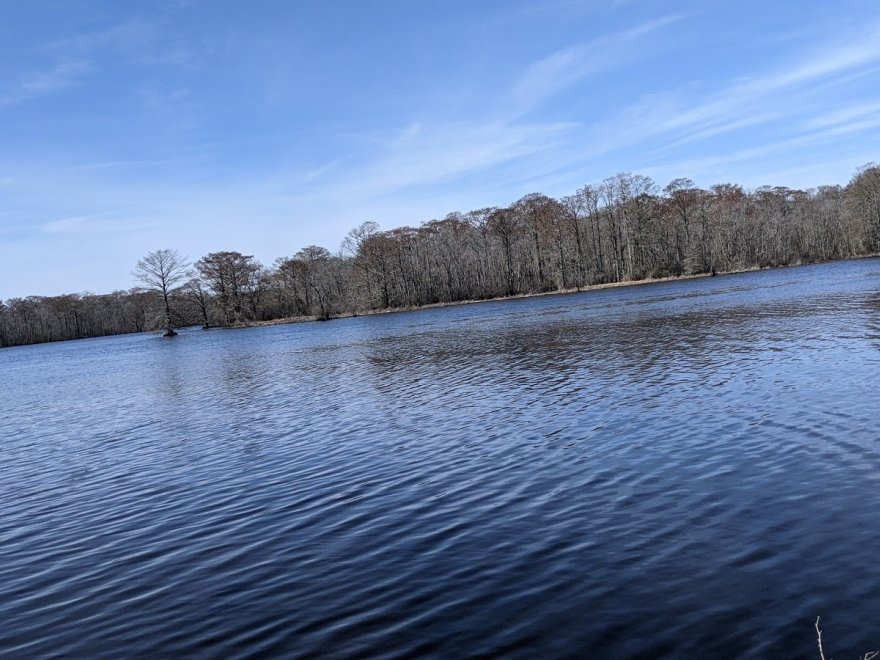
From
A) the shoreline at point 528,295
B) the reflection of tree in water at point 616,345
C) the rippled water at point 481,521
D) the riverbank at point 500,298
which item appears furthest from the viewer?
the riverbank at point 500,298

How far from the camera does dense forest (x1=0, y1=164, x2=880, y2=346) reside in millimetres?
116375

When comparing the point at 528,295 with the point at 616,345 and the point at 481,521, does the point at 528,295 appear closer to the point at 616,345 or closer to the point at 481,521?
the point at 616,345

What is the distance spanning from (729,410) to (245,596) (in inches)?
466

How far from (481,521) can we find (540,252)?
11842 cm

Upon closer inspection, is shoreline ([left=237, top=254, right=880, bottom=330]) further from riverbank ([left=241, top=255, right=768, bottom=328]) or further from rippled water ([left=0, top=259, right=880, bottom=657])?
rippled water ([left=0, top=259, right=880, bottom=657])

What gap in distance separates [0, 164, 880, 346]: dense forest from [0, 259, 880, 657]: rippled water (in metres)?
99.5

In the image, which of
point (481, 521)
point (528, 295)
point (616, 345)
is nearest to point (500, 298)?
point (528, 295)

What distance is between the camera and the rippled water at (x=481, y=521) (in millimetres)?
6684

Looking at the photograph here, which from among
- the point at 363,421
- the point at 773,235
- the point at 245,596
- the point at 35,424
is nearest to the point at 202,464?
the point at 363,421

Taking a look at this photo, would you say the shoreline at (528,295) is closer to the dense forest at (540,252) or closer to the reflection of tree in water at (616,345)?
the dense forest at (540,252)

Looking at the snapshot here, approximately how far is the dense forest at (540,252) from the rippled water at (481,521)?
326ft

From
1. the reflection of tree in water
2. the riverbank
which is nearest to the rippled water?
the reflection of tree in water

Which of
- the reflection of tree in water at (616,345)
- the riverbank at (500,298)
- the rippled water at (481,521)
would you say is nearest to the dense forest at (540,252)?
the riverbank at (500,298)

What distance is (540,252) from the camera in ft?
411
